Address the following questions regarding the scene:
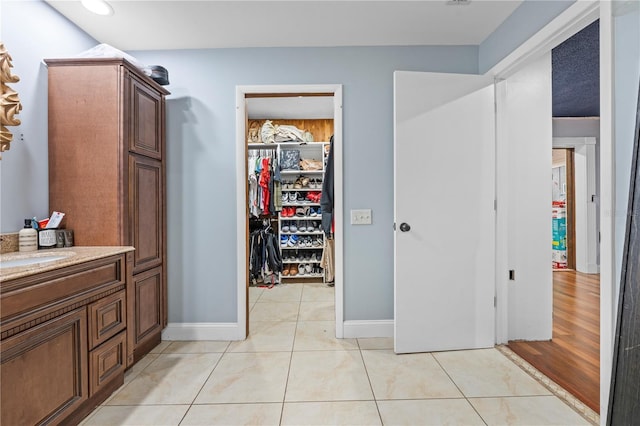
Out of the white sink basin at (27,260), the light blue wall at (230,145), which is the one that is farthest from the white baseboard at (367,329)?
the white sink basin at (27,260)

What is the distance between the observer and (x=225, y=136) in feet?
8.79

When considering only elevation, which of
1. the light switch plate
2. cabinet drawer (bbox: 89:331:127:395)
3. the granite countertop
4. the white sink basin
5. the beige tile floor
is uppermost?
the light switch plate

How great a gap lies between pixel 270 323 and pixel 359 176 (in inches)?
63.8

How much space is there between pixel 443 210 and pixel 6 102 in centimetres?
274

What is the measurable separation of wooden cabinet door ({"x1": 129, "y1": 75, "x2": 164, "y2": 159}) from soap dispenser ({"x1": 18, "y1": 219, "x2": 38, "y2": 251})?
2.39ft

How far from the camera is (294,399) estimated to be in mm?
1840

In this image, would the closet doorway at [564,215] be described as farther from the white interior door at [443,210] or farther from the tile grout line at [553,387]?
the white interior door at [443,210]

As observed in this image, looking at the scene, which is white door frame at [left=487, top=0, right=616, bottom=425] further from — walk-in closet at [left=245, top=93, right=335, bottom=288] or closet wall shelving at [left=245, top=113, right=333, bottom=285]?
closet wall shelving at [left=245, top=113, right=333, bottom=285]

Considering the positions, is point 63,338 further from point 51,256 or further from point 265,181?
point 265,181

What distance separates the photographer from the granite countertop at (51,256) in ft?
4.23

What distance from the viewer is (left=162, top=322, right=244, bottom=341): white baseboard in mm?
2672

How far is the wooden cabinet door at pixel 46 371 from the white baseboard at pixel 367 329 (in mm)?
1778

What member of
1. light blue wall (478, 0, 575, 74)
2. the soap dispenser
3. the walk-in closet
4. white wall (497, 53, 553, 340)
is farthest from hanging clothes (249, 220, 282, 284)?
light blue wall (478, 0, 575, 74)

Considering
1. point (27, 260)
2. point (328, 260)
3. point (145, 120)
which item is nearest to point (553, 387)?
point (328, 260)
